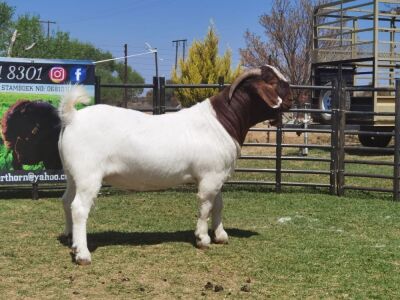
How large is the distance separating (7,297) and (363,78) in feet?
47.2

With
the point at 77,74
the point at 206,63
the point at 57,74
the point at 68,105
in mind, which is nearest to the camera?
the point at 68,105

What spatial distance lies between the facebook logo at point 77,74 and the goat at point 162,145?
143 inches

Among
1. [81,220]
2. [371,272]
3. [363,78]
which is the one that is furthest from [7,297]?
[363,78]

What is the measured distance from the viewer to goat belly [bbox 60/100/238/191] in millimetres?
5729

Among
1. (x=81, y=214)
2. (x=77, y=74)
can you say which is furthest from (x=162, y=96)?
(x=81, y=214)

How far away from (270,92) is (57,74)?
4.48 metres

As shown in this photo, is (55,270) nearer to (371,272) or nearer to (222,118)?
(222,118)

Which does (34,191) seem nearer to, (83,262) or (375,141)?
(83,262)

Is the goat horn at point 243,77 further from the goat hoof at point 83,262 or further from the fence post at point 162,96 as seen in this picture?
the fence post at point 162,96

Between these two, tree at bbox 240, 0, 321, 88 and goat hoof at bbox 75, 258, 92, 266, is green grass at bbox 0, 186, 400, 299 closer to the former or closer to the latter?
goat hoof at bbox 75, 258, 92, 266

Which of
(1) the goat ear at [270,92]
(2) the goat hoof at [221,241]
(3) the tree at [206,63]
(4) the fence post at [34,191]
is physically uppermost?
(3) the tree at [206,63]

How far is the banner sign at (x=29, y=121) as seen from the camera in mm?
9141

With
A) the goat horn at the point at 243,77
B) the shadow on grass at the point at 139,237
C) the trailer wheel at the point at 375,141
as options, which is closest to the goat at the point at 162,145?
the goat horn at the point at 243,77

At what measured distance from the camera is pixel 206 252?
610 centimetres
